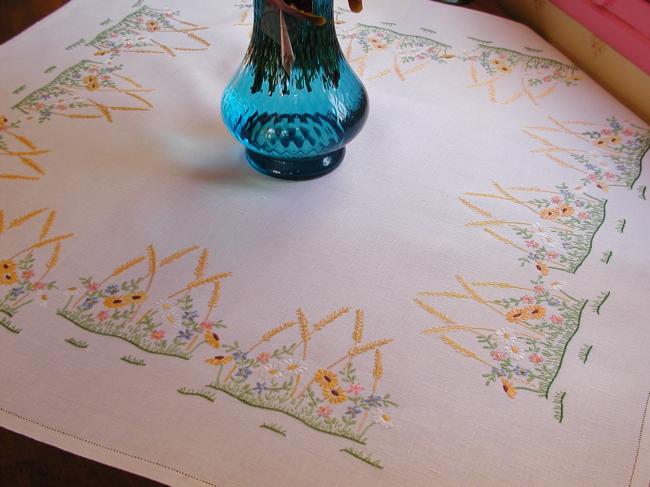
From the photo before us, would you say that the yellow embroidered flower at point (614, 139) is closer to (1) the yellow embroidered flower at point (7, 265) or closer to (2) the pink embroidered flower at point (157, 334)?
(2) the pink embroidered flower at point (157, 334)

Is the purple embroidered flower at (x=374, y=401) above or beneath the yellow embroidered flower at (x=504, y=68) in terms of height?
beneath

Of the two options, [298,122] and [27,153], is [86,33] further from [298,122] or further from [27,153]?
[298,122]

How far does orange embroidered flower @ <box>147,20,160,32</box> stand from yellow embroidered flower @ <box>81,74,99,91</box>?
22 cm

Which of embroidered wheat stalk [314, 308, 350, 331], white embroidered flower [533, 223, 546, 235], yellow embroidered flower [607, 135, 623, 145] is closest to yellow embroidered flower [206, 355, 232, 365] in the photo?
embroidered wheat stalk [314, 308, 350, 331]

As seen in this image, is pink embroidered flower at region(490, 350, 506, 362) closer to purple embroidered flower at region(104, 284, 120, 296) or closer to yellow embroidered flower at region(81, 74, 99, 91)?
purple embroidered flower at region(104, 284, 120, 296)

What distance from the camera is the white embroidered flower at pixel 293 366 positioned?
2.57 ft

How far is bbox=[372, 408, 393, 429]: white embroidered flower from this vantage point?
28.9 inches

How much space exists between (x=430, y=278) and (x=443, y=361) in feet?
0.46

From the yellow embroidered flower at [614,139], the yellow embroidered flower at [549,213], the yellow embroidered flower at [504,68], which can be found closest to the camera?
the yellow embroidered flower at [549,213]

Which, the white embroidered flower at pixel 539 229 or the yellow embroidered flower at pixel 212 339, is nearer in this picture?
the yellow embroidered flower at pixel 212 339

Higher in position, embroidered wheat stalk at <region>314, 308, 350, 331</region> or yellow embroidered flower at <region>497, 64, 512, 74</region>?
A: yellow embroidered flower at <region>497, 64, 512, 74</region>

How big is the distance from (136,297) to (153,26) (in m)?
0.78

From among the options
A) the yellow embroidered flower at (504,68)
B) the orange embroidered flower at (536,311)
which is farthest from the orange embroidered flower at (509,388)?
the yellow embroidered flower at (504,68)

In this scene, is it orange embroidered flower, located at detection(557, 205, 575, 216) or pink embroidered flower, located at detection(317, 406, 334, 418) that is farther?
orange embroidered flower, located at detection(557, 205, 575, 216)
